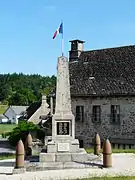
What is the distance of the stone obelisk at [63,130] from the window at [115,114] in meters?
12.3

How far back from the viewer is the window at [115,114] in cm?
2639

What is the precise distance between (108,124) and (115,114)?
3.49 ft

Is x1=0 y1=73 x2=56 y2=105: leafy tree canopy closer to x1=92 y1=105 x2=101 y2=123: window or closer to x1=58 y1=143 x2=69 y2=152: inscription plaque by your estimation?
x1=92 y1=105 x2=101 y2=123: window

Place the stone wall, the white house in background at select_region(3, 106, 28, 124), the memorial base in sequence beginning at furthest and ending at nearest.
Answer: the white house in background at select_region(3, 106, 28, 124)
the stone wall
the memorial base

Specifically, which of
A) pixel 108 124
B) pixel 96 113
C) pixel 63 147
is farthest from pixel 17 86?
pixel 63 147

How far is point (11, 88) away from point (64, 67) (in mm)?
161879

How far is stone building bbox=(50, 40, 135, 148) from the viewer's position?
2597 cm

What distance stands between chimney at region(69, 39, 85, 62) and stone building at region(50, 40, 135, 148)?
145 centimetres

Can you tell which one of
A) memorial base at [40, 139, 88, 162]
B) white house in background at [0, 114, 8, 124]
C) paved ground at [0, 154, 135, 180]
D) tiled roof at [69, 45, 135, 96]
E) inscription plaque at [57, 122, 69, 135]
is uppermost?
tiled roof at [69, 45, 135, 96]

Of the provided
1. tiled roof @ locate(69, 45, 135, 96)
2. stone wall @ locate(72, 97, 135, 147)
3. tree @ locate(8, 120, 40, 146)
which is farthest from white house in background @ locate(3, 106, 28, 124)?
stone wall @ locate(72, 97, 135, 147)

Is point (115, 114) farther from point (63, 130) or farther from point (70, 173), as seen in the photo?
point (70, 173)

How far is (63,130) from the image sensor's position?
1447 centimetres

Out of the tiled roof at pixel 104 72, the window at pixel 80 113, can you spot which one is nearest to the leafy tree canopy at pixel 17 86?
the tiled roof at pixel 104 72

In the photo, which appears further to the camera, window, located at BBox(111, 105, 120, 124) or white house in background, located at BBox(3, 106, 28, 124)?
white house in background, located at BBox(3, 106, 28, 124)
